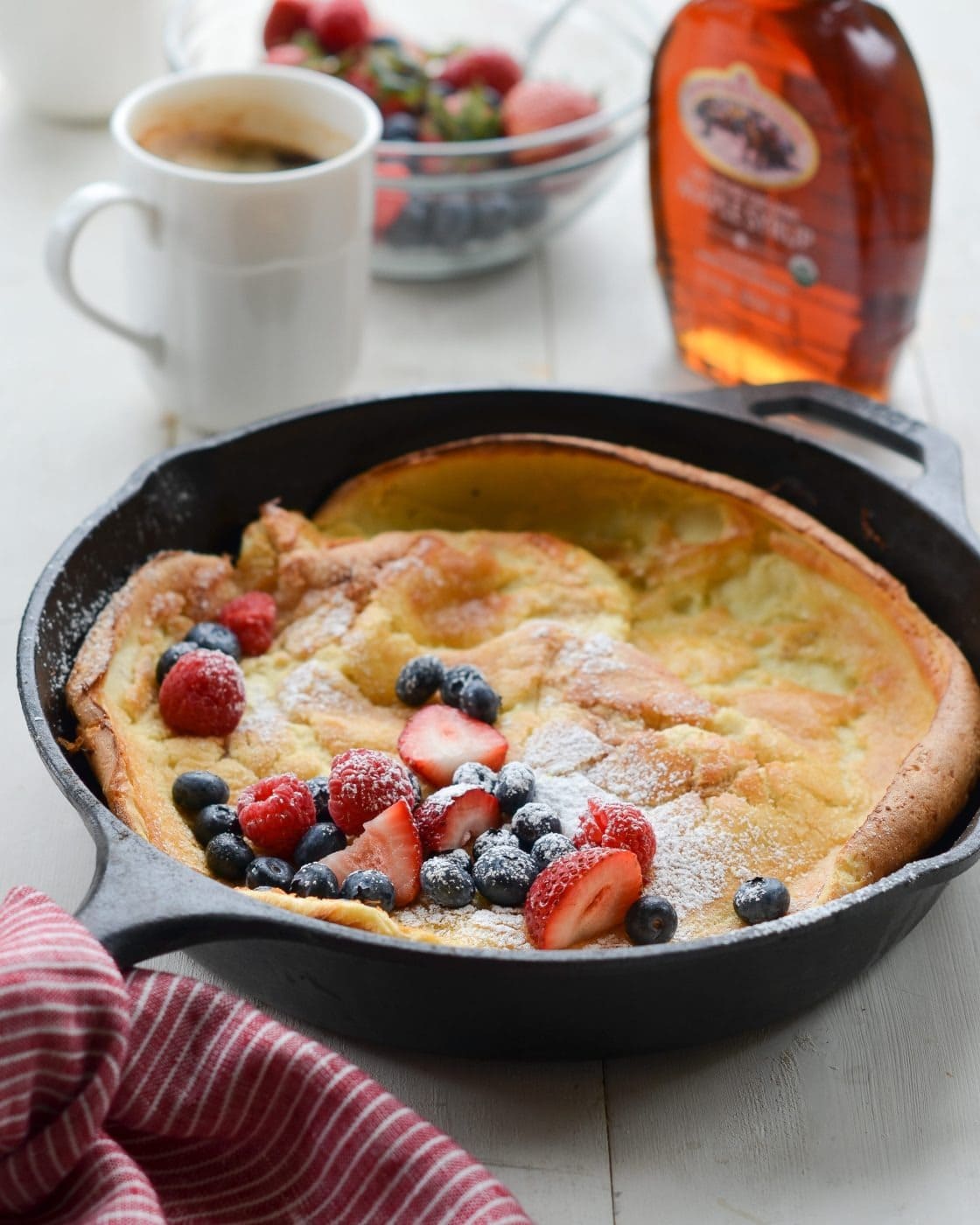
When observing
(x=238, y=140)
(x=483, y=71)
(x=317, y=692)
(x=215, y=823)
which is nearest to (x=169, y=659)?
(x=317, y=692)

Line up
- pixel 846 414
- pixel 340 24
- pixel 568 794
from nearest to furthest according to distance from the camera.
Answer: pixel 568 794, pixel 846 414, pixel 340 24

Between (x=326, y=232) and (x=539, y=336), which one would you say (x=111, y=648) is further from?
(x=539, y=336)

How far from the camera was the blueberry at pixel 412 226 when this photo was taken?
10.0 ft

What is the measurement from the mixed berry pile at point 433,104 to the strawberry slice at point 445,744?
4.69ft

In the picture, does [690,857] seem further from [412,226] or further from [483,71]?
[483,71]

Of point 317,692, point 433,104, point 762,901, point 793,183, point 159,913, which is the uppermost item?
point 793,183

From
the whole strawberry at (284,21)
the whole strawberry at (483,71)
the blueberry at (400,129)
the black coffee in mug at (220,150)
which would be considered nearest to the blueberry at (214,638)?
the black coffee in mug at (220,150)

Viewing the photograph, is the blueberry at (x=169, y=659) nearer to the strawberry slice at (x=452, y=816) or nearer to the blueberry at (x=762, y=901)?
the strawberry slice at (x=452, y=816)

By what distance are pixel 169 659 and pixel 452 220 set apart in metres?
1.43

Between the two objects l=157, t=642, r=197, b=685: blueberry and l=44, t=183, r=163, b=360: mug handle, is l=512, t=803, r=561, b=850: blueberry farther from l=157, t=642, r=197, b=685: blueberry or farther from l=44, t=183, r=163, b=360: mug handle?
l=44, t=183, r=163, b=360: mug handle

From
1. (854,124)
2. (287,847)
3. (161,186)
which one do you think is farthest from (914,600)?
(161,186)

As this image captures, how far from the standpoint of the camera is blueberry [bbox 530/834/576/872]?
1771 millimetres

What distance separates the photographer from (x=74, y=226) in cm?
255

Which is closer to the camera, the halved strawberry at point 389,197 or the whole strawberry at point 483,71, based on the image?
the halved strawberry at point 389,197
